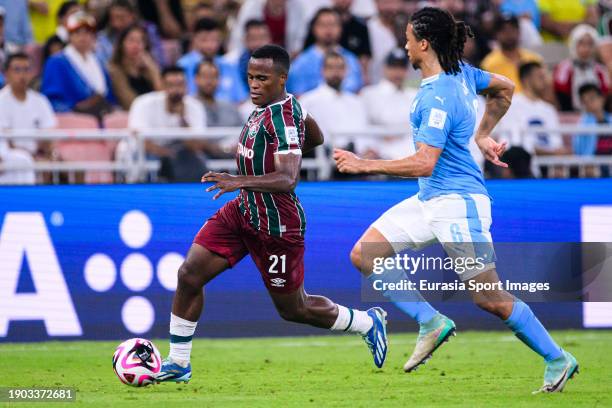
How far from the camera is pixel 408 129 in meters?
12.9

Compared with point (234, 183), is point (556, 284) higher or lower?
lower

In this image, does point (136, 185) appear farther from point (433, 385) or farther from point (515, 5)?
point (515, 5)

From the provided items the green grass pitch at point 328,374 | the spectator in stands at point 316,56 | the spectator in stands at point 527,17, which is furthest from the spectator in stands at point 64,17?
the spectator in stands at point 527,17

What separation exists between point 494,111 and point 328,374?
228 cm

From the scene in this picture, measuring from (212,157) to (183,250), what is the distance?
7.64ft

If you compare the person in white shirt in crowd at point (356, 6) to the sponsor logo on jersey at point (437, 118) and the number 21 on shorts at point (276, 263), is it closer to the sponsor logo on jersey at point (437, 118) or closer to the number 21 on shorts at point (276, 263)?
the number 21 on shorts at point (276, 263)

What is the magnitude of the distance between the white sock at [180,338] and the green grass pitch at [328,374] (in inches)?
9.5

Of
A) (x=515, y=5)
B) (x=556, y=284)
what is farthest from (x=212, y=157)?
(x=515, y=5)

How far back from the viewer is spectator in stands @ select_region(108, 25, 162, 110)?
14.9 metres

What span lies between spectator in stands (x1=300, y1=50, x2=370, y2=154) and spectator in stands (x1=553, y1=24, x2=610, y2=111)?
330 centimetres

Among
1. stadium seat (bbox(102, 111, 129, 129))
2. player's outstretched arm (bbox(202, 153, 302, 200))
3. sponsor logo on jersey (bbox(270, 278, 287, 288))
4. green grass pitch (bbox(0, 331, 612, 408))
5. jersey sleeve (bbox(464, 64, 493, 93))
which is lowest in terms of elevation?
green grass pitch (bbox(0, 331, 612, 408))

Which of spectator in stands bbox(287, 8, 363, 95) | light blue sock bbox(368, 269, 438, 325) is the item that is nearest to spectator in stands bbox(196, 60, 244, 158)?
spectator in stands bbox(287, 8, 363, 95)

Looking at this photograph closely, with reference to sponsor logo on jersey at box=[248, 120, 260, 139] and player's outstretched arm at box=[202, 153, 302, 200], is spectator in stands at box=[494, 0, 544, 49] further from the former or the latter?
player's outstretched arm at box=[202, 153, 302, 200]

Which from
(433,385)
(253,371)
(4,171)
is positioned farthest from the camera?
(4,171)
